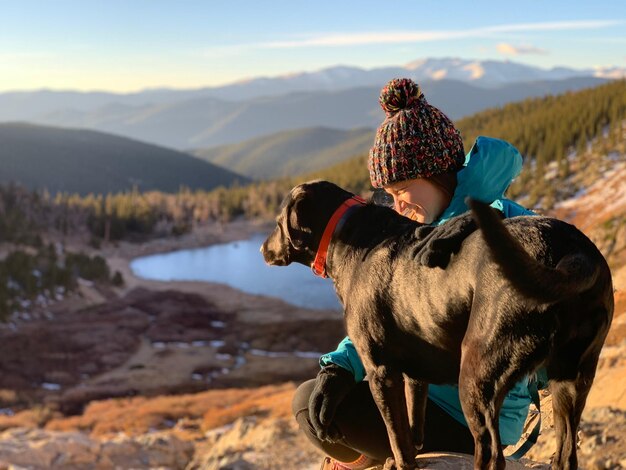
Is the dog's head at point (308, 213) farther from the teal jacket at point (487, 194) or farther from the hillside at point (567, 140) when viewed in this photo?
the hillside at point (567, 140)

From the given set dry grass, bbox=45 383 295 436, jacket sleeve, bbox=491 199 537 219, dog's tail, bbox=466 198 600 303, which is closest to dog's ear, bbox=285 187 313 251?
jacket sleeve, bbox=491 199 537 219

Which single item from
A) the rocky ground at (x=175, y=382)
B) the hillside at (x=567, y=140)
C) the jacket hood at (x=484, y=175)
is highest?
the jacket hood at (x=484, y=175)

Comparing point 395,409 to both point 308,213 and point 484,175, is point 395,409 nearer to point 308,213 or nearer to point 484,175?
point 308,213

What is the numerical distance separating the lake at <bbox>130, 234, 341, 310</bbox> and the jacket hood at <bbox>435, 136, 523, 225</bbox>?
49.5 m

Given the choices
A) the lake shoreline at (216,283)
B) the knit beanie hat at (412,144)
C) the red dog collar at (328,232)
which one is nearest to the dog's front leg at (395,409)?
the red dog collar at (328,232)

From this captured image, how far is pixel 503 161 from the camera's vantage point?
3.54 m

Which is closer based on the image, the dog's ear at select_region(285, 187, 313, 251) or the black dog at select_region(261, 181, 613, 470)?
the black dog at select_region(261, 181, 613, 470)

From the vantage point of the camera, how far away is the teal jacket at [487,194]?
3.47 m

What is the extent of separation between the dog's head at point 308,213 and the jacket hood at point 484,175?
62 centimetres

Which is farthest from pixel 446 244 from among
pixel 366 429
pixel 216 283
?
pixel 216 283

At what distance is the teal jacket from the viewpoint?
3.47 meters

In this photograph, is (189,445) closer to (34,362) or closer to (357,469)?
(357,469)

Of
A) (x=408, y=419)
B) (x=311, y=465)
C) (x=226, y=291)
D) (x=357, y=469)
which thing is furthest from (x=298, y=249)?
(x=226, y=291)

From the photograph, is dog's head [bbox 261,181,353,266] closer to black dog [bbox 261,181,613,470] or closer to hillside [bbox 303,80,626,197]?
black dog [bbox 261,181,613,470]
